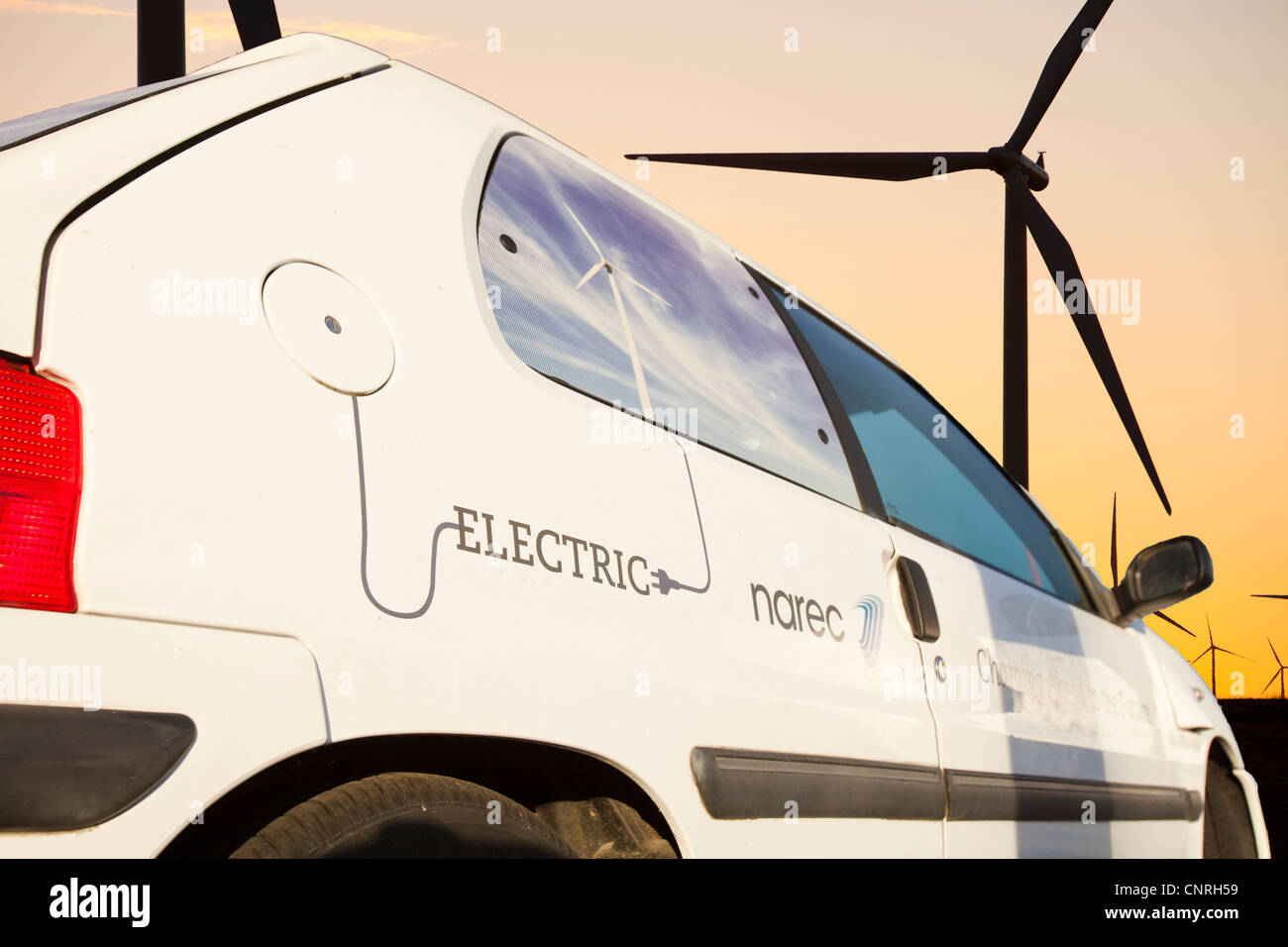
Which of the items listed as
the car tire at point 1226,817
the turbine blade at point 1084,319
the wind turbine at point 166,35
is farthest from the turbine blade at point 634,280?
the turbine blade at point 1084,319

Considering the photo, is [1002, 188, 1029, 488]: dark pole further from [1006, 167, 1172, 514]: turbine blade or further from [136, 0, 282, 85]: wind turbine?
[136, 0, 282, 85]: wind turbine

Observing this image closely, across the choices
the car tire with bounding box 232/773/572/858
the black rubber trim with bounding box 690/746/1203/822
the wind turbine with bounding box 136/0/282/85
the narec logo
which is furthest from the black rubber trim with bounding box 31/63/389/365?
the wind turbine with bounding box 136/0/282/85

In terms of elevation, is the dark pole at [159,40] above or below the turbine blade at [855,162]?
below

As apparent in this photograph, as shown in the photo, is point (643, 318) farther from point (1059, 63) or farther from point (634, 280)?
point (1059, 63)

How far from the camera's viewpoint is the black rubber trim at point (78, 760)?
40.0 inches

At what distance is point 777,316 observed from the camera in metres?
2.65

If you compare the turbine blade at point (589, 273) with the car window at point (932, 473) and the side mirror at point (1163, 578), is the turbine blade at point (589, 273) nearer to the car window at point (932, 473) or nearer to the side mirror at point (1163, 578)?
the car window at point (932, 473)

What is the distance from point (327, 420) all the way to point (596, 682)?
1.69ft

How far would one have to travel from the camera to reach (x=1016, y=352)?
1067 centimetres

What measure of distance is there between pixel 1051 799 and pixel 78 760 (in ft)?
7.30

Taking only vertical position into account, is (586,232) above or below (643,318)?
above

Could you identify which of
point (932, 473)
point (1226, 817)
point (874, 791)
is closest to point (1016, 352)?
point (1226, 817)

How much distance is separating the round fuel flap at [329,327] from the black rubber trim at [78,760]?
1.41 ft
